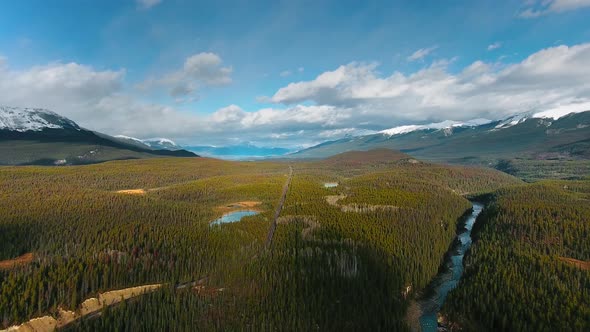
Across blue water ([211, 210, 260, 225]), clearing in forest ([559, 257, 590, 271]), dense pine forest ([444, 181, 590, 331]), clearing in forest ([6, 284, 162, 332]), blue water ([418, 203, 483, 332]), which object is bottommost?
blue water ([418, 203, 483, 332])

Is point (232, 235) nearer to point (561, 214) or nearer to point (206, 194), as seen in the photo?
point (206, 194)

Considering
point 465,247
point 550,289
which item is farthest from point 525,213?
point 550,289

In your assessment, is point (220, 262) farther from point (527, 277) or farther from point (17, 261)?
point (527, 277)

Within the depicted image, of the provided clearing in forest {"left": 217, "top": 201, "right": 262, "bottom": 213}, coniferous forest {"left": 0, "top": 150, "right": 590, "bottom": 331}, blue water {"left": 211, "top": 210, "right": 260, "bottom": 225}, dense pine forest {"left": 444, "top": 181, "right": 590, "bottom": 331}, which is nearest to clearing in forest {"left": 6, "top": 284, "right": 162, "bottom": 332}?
coniferous forest {"left": 0, "top": 150, "right": 590, "bottom": 331}

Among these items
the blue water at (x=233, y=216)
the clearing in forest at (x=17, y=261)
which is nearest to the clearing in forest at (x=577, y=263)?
the blue water at (x=233, y=216)

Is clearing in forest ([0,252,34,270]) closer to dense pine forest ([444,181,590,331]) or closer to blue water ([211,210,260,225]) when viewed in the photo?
blue water ([211,210,260,225])

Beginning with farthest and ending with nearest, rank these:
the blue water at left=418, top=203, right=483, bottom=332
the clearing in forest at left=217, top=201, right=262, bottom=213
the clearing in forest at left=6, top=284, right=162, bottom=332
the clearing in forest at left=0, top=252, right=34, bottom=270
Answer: the clearing in forest at left=217, top=201, right=262, bottom=213 → the clearing in forest at left=0, top=252, right=34, bottom=270 → the blue water at left=418, top=203, right=483, bottom=332 → the clearing in forest at left=6, top=284, right=162, bottom=332

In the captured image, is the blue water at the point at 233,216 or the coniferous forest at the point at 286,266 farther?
the blue water at the point at 233,216

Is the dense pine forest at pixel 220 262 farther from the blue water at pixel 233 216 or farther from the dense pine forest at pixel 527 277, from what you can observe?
the dense pine forest at pixel 527 277
